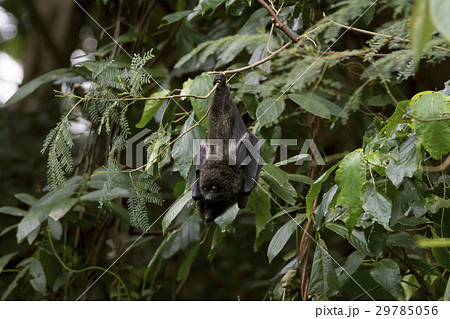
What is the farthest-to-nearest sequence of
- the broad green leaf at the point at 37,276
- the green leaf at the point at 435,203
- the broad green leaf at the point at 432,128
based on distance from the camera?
the broad green leaf at the point at 37,276 → the green leaf at the point at 435,203 → the broad green leaf at the point at 432,128

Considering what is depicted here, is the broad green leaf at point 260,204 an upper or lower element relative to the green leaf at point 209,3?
lower

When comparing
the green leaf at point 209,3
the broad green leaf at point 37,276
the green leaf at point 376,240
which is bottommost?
the broad green leaf at point 37,276

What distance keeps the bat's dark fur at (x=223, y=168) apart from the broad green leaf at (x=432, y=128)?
1.84 ft

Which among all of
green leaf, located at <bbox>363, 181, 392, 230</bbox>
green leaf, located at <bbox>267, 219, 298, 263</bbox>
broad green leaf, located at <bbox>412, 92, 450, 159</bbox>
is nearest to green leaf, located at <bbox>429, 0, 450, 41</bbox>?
broad green leaf, located at <bbox>412, 92, 450, 159</bbox>

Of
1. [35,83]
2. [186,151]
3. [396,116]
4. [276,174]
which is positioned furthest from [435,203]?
[35,83]

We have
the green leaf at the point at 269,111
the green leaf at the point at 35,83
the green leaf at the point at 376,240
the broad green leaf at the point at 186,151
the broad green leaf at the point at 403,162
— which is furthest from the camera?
the green leaf at the point at 35,83

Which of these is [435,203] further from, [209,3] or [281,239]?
[209,3]

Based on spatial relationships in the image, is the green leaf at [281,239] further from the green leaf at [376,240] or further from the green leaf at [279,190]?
the green leaf at [376,240]

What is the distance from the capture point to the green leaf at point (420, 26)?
425mm

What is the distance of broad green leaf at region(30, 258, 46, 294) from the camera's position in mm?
2747

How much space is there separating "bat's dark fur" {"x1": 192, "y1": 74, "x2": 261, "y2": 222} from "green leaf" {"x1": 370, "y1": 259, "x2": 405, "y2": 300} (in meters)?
0.63

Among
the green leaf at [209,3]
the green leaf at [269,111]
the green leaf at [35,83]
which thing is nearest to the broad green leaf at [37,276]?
the green leaf at [35,83]

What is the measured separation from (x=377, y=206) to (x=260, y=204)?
66 cm

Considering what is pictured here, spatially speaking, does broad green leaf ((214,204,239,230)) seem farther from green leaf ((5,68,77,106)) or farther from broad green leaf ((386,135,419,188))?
green leaf ((5,68,77,106))
